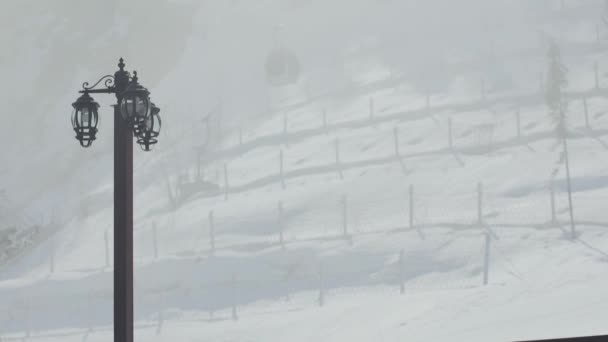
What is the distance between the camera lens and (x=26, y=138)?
650 inches

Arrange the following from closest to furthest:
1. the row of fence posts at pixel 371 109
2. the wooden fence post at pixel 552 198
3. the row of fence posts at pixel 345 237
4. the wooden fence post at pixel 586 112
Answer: the row of fence posts at pixel 345 237, the wooden fence post at pixel 552 198, the wooden fence post at pixel 586 112, the row of fence posts at pixel 371 109

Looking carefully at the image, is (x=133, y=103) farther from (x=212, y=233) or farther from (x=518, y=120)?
(x=518, y=120)

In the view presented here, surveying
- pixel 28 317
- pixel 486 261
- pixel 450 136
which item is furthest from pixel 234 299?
pixel 450 136

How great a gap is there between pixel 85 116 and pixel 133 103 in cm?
49

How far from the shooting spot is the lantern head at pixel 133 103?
4618mm

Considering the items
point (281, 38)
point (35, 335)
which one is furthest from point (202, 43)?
point (35, 335)

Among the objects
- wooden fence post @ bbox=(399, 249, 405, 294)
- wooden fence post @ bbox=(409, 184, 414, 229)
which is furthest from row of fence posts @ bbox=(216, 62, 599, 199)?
wooden fence post @ bbox=(399, 249, 405, 294)

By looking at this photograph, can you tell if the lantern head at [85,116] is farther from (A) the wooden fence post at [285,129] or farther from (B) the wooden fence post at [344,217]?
(A) the wooden fence post at [285,129]

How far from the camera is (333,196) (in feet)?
50.8

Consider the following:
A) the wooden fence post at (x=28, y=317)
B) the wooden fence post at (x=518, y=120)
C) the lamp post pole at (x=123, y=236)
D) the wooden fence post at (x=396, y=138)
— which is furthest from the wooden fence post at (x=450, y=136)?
the lamp post pole at (x=123, y=236)

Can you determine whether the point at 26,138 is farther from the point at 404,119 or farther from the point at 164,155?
the point at 404,119

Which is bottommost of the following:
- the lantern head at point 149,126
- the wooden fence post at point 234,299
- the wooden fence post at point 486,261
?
the wooden fence post at point 234,299

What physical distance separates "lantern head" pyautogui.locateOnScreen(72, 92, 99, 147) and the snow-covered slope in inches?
381

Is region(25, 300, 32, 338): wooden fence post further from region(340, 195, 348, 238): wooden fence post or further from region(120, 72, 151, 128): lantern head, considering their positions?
region(120, 72, 151, 128): lantern head
